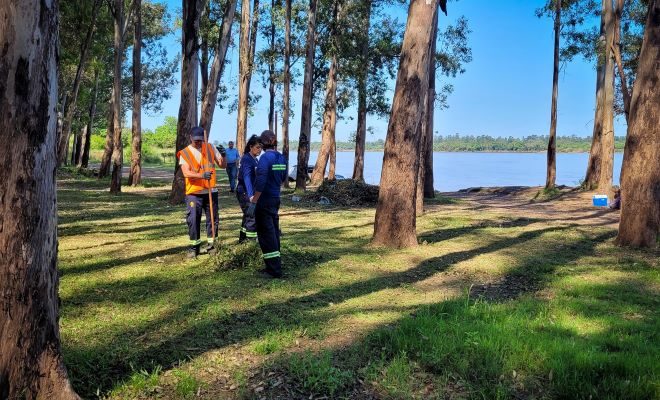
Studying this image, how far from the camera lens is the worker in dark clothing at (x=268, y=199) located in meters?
6.93

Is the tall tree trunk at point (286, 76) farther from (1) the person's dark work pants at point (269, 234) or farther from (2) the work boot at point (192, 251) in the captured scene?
(1) the person's dark work pants at point (269, 234)

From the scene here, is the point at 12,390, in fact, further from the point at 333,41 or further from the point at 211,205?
the point at 333,41

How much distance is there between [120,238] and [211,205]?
2646 mm

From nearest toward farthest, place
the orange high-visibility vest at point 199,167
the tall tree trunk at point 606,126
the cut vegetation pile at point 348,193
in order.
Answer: the orange high-visibility vest at point 199,167 < the cut vegetation pile at point 348,193 < the tall tree trunk at point 606,126

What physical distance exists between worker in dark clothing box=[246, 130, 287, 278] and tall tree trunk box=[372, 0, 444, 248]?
2.78m

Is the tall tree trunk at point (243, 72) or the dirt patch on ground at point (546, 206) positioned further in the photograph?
the tall tree trunk at point (243, 72)

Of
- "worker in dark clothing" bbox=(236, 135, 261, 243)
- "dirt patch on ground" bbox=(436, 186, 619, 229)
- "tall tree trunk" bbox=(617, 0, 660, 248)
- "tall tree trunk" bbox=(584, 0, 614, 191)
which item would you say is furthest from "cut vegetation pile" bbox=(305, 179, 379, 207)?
"tall tree trunk" bbox=(584, 0, 614, 191)

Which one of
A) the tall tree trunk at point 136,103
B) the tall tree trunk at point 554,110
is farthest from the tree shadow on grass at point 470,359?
the tall tree trunk at point 554,110

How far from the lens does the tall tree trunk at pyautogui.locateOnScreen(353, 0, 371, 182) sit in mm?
27984

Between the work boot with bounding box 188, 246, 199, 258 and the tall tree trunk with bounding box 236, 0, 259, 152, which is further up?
the tall tree trunk with bounding box 236, 0, 259, 152

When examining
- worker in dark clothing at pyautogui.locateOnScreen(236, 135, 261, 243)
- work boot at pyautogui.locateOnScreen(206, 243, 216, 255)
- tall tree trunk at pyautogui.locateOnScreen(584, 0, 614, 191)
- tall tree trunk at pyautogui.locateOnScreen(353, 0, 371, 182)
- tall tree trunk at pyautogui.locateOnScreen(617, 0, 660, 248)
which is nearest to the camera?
work boot at pyautogui.locateOnScreen(206, 243, 216, 255)

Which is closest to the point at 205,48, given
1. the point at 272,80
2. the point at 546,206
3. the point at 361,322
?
the point at 272,80

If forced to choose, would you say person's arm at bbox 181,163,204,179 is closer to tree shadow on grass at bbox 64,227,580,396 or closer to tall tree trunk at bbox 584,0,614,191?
tree shadow on grass at bbox 64,227,580,396

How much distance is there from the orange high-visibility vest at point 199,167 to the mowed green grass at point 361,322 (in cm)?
110
